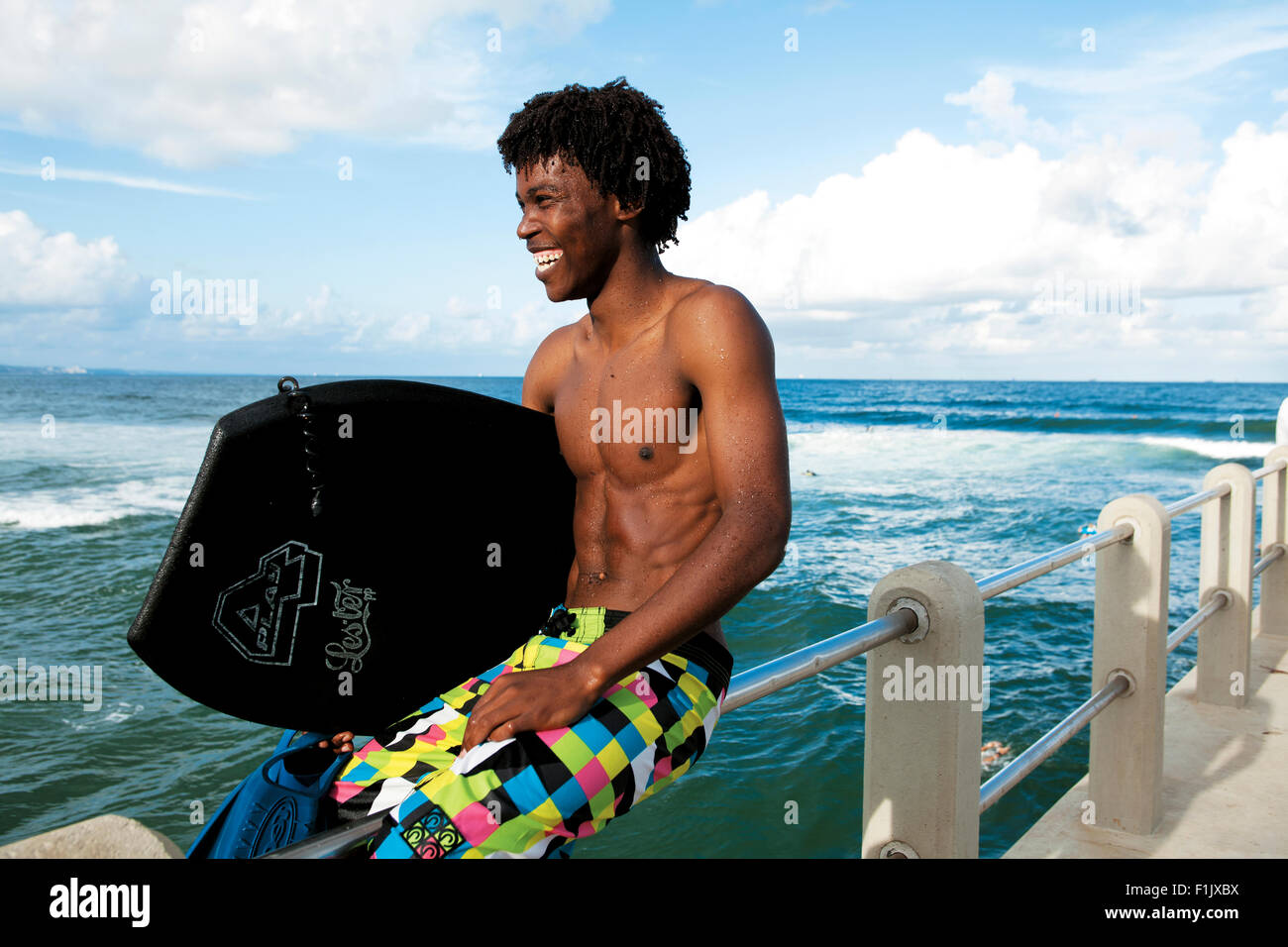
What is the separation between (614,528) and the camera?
1.96m

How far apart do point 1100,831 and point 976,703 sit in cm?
183

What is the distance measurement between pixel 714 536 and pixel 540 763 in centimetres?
47

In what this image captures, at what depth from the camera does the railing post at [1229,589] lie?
4586mm

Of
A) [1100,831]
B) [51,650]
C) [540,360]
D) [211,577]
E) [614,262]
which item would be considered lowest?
[51,650]

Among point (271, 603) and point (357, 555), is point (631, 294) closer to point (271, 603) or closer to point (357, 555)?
point (357, 555)

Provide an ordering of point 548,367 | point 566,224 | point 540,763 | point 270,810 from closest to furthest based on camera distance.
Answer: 1. point 540,763
2. point 270,810
3. point 566,224
4. point 548,367

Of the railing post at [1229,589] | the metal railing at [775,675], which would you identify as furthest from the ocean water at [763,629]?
the metal railing at [775,675]

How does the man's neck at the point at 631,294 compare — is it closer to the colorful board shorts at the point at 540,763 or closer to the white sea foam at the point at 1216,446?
the colorful board shorts at the point at 540,763

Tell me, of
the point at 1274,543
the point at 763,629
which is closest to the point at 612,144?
the point at 1274,543

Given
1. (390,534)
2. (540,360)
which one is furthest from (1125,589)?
(390,534)

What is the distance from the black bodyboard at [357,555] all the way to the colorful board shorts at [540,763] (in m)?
0.19

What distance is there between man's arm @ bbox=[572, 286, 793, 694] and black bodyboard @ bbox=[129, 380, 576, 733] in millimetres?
582
